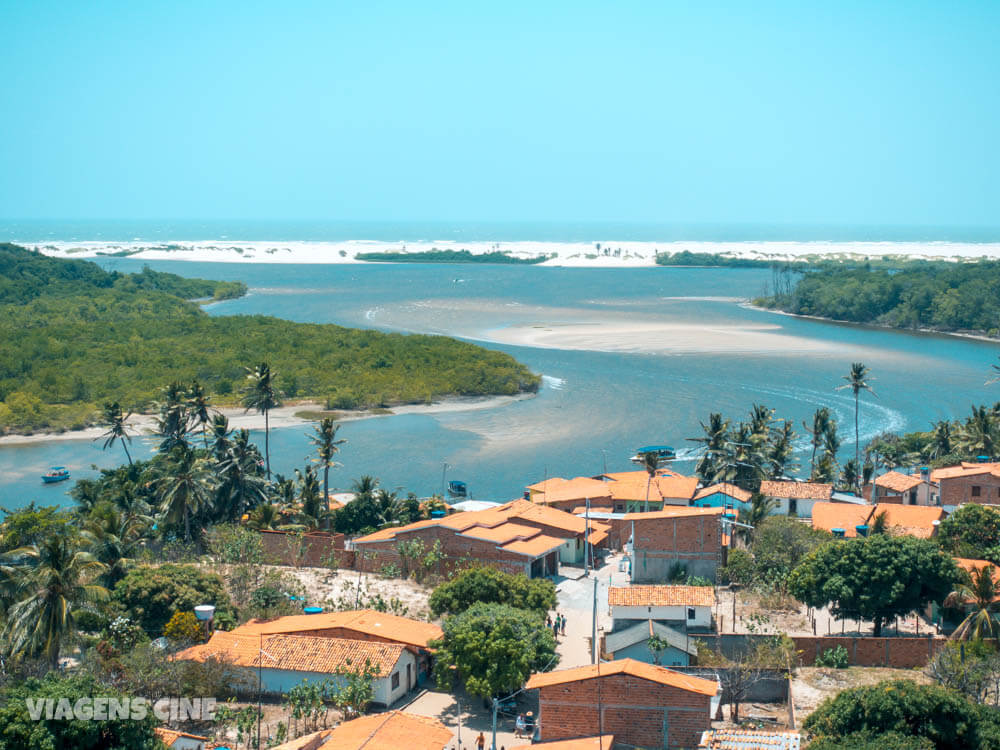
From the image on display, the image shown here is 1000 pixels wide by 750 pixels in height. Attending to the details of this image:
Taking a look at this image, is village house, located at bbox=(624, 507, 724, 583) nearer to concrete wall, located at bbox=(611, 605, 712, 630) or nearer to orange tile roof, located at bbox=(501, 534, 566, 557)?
orange tile roof, located at bbox=(501, 534, 566, 557)

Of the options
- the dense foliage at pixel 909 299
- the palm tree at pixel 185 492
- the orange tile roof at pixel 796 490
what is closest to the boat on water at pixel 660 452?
the orange tile roof at pixel 796 490

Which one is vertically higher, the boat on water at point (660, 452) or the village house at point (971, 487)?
the village house at point (971, 487)

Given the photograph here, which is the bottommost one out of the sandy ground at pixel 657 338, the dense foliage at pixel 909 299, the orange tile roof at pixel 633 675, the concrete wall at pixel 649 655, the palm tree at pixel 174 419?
the concrete wall at pixel 649 655

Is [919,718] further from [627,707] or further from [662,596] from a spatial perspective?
[662,596]

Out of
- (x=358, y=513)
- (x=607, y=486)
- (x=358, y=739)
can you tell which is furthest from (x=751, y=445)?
(x=358, y=739)

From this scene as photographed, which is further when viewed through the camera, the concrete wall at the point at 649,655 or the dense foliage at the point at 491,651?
the concrete wall at the point at 649,655

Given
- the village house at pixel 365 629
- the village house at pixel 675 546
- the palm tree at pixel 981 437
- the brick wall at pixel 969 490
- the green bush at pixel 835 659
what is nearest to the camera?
the green bush at pixel 835 659

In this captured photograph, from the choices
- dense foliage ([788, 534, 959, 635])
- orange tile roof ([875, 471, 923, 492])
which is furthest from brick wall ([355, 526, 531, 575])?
orange tile roof ([875, 471, 923, 492])

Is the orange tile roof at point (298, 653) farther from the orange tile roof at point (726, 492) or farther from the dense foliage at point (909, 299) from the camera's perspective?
the dense foliage at point (909, 299)
